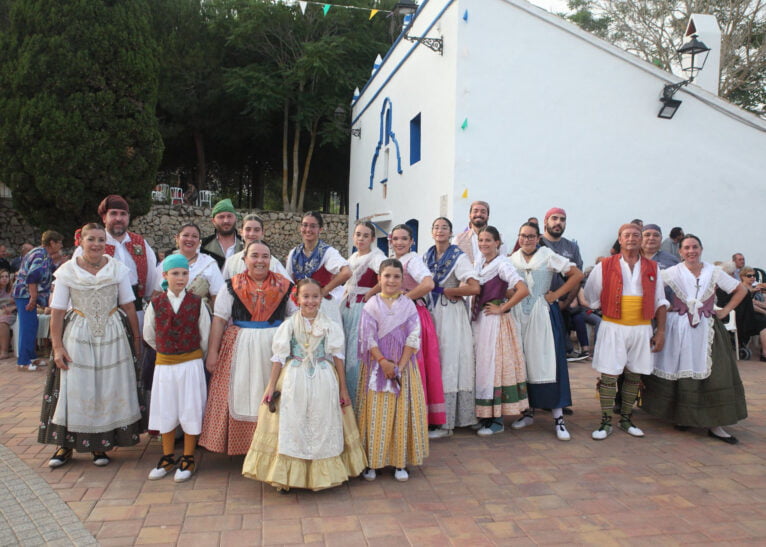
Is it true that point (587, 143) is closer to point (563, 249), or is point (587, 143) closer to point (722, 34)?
point (563, 249)

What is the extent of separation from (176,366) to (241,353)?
443 millimetres

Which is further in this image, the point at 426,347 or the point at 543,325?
the point at 543,325

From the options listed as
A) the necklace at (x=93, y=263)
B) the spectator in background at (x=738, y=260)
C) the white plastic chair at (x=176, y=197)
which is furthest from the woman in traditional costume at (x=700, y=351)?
the white plastic chair at (x=176, y=197)

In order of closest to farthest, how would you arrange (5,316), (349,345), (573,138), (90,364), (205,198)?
(90,364)
(349,345)
(5,316)
(573,138)
(205,198)

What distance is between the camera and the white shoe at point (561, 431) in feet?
14.9

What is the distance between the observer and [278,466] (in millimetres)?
3320

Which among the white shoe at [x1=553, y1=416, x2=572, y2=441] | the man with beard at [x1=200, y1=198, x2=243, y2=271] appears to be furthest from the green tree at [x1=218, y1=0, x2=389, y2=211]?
the white shoe at [x1=553, y1=416, x2=572, y2=441]

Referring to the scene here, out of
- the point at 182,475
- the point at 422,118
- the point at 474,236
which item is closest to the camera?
the point at 182,475

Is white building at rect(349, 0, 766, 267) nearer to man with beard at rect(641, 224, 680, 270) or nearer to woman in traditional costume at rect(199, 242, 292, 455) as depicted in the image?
man with beard at rect(641, 224, 680, 270)

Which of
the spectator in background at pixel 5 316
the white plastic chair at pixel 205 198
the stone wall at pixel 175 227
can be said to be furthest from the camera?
the white plastic chair at pixel 205 198

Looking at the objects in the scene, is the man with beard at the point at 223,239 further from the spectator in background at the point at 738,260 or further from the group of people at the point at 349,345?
the spectator in background at the point at 738,260

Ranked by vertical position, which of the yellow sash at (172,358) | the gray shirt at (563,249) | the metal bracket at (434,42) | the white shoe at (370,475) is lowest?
the white shoe at (370,475)

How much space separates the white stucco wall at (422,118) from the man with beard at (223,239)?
15.5ft

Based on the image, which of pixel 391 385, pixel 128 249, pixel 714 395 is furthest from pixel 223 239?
pixel 714 395
